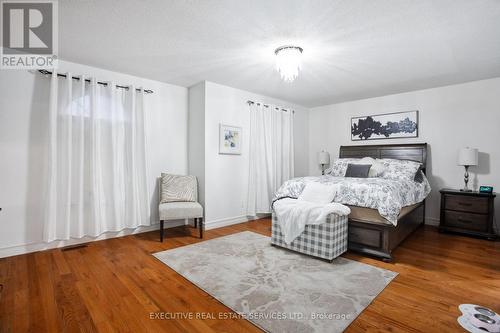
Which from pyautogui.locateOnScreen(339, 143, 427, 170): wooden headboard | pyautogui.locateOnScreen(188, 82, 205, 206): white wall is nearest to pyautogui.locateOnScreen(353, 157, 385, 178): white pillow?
pyautogui.locateOnScreen(339, 143, 427, 170): wooden headboard

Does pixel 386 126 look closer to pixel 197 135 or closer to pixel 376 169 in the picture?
pixel 376 169

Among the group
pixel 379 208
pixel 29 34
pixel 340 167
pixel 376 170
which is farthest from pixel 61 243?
pixel 376 170

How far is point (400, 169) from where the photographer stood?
4137 millimetres

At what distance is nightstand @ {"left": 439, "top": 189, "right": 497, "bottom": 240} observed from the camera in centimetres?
364

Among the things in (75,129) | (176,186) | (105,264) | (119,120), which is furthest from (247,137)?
(105,264)

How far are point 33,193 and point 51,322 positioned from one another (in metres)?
1.96

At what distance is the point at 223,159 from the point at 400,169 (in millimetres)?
2971

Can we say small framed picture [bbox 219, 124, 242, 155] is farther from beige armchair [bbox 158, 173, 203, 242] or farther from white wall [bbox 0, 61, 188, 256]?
white wall [bbox 0, 61, 188, 256]

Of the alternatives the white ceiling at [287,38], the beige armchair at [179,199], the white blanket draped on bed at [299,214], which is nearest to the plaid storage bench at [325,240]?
the white blanket draped on bed at [299,214]

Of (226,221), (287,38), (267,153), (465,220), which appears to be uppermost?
(287,38)

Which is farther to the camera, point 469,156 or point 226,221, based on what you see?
point 226,221

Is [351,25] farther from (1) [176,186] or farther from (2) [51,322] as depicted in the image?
(2) [51,322]

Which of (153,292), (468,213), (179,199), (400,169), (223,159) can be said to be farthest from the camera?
(223,159)

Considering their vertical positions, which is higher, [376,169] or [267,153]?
[267,153]
